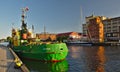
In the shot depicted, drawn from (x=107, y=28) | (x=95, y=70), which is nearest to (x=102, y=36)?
(x=107, y=28)

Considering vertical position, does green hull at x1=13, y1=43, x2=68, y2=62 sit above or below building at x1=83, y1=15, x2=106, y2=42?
below

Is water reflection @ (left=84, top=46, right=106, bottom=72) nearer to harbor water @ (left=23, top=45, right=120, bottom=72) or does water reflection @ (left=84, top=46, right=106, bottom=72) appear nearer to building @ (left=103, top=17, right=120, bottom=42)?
harbor water @ (left=23, top=45, right=120, bottom=72)

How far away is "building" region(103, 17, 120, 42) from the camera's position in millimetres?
171062

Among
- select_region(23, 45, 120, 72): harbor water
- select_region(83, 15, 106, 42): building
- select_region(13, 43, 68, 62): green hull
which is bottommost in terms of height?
select_region(23, 45, 120, 72): harbor water

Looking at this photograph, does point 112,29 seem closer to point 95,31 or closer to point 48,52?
point 95,31

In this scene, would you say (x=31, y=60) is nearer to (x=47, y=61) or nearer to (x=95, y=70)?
(x=47, y=61)

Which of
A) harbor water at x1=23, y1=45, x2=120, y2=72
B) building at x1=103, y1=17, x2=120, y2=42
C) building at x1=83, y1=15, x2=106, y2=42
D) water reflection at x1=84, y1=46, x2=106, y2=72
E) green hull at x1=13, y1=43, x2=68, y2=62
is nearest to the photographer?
harbor water at x1=23, y1=45, x2=120, y2=72

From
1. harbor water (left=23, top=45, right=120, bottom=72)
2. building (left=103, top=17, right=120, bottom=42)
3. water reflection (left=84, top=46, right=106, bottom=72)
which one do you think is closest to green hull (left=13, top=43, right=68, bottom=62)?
harbor water (left=23, top=45, right=120, bottom=72)

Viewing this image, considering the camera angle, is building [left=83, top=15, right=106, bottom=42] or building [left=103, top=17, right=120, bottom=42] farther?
building [left=83, top=15, right=106, bottom=42]

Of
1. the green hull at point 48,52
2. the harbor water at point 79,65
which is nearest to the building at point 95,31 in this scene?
the harbor water at point 79,65

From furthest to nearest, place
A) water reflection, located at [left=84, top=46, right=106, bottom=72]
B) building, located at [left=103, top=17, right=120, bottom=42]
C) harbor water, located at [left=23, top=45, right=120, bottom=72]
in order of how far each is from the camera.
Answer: building, located at [left=103, top=17, right=120, bottom=42], water reflection, located at [left=84, top=46, right=106, bottom=72], harbor water, located at [left=23, top=45, right=120, bottom=72]

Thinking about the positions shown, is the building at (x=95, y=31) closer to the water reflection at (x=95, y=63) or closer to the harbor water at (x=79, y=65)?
the water reflection at (x=95, y=63)

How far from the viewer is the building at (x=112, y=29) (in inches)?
6735

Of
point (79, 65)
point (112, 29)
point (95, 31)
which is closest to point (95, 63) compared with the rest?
point (79, 65)
